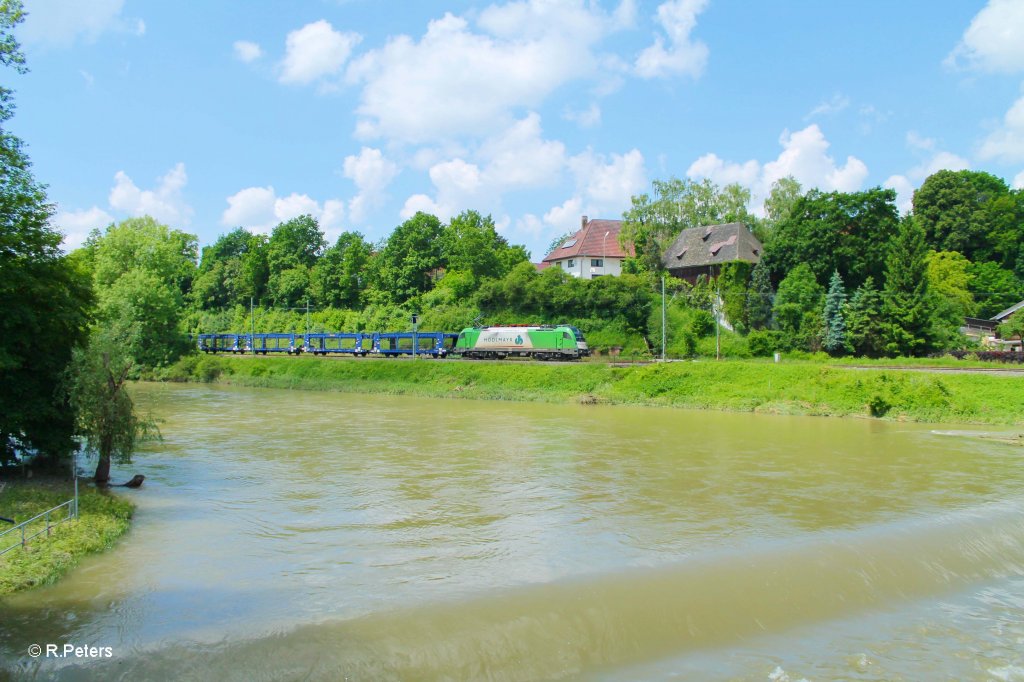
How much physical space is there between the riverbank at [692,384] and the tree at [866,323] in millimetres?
9719

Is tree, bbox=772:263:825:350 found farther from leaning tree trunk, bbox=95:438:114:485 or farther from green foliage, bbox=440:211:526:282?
leaning tree trunk, bbox=95:438:114:485

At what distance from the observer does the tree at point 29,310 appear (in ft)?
55.1

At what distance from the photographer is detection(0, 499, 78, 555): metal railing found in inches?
446

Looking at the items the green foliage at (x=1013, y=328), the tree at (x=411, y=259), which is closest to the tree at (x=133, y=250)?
the tree at (x=411, y=259)

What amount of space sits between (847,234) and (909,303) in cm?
1066

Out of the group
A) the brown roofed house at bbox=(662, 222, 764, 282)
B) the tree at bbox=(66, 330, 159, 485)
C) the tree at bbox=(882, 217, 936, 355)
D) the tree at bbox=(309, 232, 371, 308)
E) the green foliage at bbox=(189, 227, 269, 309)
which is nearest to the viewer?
the tree at bbox=(66, 330, 159, 485)

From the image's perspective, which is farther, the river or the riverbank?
the riverbank

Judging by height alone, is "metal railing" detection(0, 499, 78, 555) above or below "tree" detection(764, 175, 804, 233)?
below

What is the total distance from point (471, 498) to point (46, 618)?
32.0ft

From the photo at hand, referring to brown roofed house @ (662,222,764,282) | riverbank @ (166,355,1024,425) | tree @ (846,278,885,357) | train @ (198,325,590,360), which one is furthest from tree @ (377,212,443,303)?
tree @ (846,278,885,357)

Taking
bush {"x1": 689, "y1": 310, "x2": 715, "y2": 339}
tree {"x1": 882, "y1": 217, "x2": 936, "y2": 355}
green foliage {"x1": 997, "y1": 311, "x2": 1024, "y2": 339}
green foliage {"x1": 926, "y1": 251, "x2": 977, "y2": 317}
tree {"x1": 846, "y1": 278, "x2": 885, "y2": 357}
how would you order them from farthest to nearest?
green foliage {"x1": 926, "y1": 251, "x2": 977, "y2": 317}
bush {"x1": 689, "y1": 310, "x2": 715, "y2": 339}
tree {"x1": 846, "y1": 278, "x2": 885, "y2": 357}
tree {"x1": 882, "y1": 217, "x2": 936, "y2": 355}
green foliage {"x1": 997, "y1": 311, "x2": 1024, "y2": 339}

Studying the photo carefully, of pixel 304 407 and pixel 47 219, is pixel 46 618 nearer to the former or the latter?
pixel 47 219

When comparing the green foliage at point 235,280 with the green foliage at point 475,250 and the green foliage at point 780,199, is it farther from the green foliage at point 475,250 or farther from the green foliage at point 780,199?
the green foliage at point 780,199

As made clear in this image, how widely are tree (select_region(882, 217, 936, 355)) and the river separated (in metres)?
24.4
